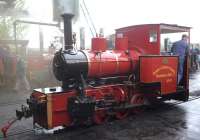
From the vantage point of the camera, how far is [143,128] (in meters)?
6.63

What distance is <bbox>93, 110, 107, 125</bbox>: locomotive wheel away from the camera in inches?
271

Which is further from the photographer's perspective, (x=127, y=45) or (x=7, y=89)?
(x=7, y=89)

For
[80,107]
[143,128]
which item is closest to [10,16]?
[80,107]

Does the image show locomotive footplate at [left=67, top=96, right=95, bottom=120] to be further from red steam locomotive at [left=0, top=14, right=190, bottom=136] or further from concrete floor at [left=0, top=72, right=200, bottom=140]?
concrete floor at [left=0, top=72, right=200, bottom=140]

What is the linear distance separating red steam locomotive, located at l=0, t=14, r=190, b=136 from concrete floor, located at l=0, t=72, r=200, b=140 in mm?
295

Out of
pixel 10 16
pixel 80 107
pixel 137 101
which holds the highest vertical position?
pixel 10 16

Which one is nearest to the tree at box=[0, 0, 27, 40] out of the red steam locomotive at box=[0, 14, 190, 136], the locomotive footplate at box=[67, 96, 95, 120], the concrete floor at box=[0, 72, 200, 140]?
the concrete floor at box=[0, 72, 200, 140]

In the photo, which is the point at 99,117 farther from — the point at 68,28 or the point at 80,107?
the point at 68,28

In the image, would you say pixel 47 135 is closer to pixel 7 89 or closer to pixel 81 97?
pixel 81 97

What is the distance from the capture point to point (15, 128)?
6.79 metres

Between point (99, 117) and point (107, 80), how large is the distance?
3.17 ft

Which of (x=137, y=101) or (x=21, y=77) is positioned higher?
(x=21, y=77)

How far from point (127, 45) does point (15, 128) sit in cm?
366

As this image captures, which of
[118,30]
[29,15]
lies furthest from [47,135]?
[29,15]
